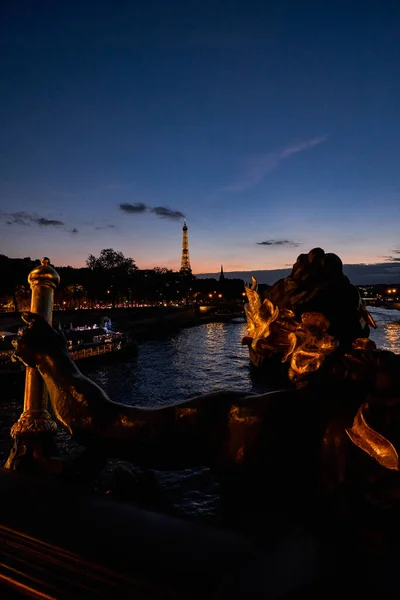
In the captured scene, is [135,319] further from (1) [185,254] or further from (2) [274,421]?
(1) [185,254]

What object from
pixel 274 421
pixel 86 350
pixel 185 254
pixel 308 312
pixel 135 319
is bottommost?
pixel 135 319

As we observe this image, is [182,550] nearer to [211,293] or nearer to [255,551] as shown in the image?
[255,551]

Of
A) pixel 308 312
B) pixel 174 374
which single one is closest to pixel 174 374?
pixel 174 374

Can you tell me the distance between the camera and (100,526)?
2.12 metres

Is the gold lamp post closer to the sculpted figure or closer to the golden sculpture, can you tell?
the golden sculpture

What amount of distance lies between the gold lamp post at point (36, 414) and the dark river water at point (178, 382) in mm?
5242

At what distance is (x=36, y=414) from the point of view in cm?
352

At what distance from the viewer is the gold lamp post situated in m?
3.33

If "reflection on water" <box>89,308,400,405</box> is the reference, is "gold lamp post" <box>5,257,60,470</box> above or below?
above

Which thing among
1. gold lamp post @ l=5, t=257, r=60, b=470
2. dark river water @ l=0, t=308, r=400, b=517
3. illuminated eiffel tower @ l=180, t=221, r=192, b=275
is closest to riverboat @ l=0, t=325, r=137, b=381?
dark river water @ l=0, t=308, r=400, b=517

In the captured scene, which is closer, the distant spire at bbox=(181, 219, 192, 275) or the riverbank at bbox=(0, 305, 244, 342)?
the riverbank at bbox=(0, 305, 244, 342)

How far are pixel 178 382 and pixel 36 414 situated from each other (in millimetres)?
21908

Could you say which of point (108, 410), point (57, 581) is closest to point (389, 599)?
point (57, 581)

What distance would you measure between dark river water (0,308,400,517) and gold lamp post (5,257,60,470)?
524 cm
